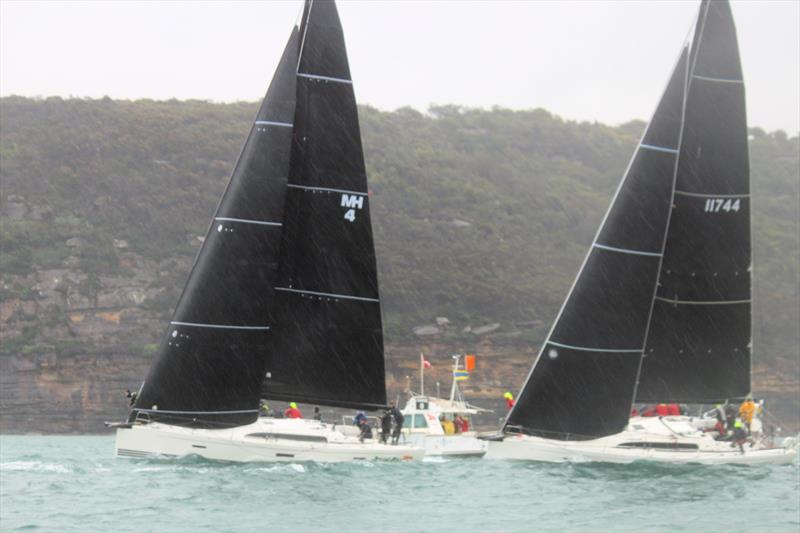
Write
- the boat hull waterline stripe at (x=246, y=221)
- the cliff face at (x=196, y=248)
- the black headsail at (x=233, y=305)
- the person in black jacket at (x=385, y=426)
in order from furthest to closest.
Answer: the cliff face at (x=196, y=248), the person in black jacket at (x=385, y=426), the boat hull waterline stripe at (x=246, y=221), the black headsail at (x=233, y=305)

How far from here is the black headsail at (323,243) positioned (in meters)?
28.1

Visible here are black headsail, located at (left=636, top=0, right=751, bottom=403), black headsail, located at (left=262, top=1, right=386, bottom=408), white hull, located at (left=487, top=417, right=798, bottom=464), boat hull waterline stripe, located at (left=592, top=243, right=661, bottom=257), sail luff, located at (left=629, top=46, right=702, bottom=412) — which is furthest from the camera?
black headsail, located at (left=636, top=0, right=751, bottom=403)

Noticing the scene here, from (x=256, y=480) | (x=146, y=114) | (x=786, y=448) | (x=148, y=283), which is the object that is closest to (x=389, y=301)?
(x=148, y=283)

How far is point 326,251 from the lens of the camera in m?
28.3

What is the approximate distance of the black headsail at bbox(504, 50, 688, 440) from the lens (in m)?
28.8

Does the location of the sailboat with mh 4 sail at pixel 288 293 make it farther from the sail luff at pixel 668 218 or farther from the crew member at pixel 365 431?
the sail luff at pixel 668 218

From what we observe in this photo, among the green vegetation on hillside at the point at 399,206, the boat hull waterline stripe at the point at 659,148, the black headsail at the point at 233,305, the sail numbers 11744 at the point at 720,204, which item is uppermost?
the green vegetation on hillside at the point at 399,206

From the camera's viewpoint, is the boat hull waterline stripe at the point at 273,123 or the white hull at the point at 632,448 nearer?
the boat hull waterline stripe at the point at 273,123

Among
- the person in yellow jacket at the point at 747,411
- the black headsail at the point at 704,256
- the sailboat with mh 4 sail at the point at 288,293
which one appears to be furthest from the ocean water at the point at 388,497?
the black headsail at the point at 704,256

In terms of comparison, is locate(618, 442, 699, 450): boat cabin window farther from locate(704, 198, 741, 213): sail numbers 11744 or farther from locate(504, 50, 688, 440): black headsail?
locate(704, 198, 741, 213): sail numbers 11744

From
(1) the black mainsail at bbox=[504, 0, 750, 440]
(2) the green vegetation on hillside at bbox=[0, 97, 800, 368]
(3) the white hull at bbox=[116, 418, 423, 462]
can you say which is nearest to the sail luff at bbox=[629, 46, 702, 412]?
(1) the black mainsail at bbox=[504, 0, 750, 440]

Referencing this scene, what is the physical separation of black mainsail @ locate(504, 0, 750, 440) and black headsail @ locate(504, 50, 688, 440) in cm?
2

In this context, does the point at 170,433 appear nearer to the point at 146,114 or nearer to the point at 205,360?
the point at 205,360

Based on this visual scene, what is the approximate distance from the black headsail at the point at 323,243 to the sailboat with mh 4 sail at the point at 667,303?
3841 mm
